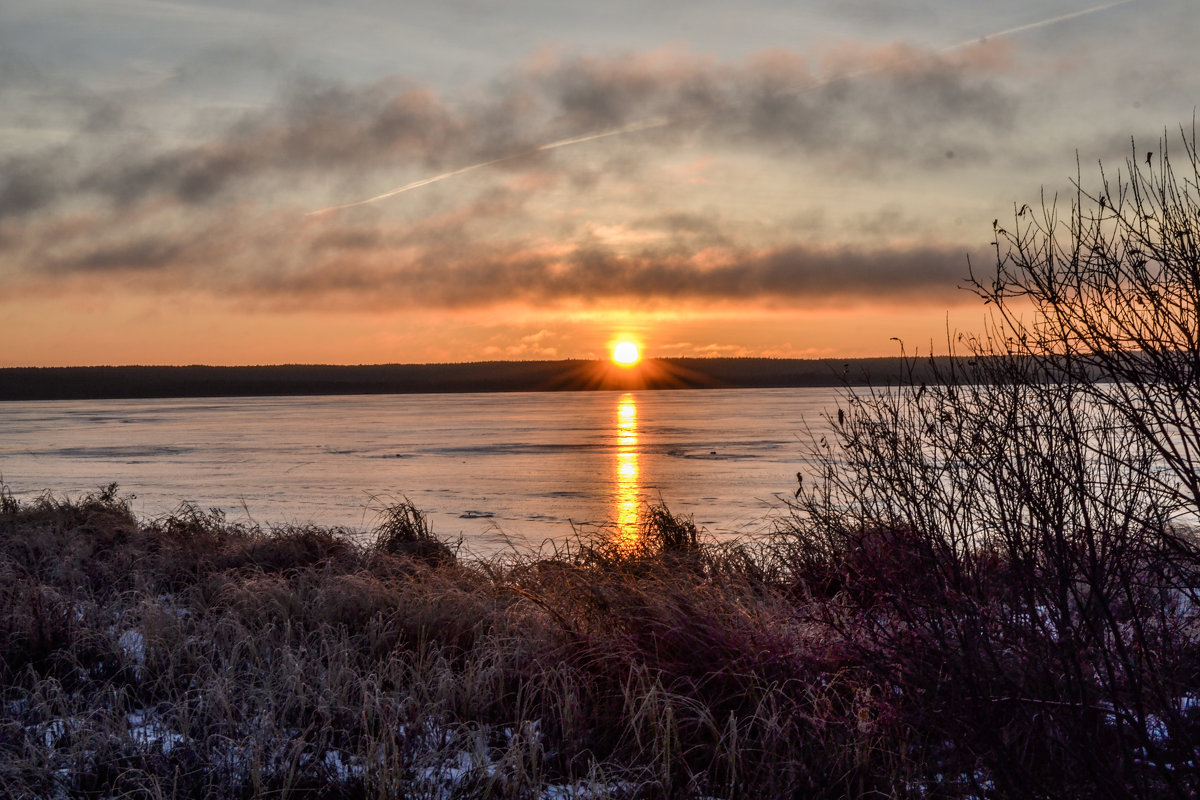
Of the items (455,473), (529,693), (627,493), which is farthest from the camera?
(455,473)

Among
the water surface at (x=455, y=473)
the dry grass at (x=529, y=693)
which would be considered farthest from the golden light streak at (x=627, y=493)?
the dry grass at (x=529, y=693)

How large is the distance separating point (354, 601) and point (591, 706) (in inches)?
117

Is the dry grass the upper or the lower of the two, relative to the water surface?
upper

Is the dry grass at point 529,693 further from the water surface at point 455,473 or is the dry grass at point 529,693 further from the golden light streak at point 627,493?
the golden light streak at point 627,493

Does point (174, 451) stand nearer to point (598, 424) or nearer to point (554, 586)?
point (598, 424)

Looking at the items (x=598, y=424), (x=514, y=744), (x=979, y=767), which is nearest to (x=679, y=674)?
(x=514, y=744)

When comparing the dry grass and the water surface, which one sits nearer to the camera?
the dry grass

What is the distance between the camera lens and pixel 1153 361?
13.6ft

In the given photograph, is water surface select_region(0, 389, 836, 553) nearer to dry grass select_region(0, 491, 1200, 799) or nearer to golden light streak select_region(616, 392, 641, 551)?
golden light streak select_region(616, 392, 641, 551)

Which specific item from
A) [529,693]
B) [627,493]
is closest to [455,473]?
[627,493]

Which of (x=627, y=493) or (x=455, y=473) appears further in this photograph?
(x=455, y=473)

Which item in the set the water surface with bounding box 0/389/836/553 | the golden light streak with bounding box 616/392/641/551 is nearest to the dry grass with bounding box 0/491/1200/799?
the water surface with bounding box 0/389/836/553

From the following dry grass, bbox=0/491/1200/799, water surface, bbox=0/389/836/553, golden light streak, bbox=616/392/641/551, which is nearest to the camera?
dry grass, bbox=0/491/1200/799

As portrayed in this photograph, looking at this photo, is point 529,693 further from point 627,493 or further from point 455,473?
point 455,473
